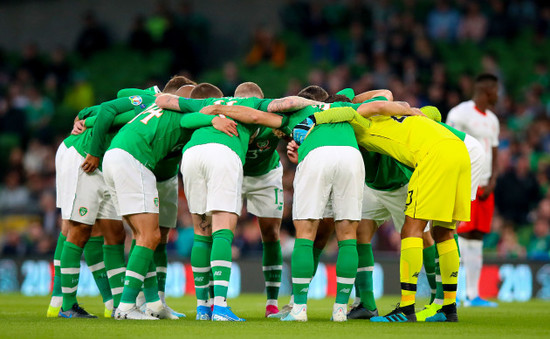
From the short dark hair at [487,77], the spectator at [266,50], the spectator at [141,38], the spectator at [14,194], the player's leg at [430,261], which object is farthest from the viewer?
the spectator at [141,38]

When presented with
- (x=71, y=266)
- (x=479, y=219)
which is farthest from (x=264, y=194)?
(x=479, y=219)

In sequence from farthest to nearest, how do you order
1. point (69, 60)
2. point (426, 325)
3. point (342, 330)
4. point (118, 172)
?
point (69, 60) < point (118, 172) < point (426, 325) < point (342, 330)

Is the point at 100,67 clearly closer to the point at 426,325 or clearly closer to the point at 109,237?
the point at 109,237

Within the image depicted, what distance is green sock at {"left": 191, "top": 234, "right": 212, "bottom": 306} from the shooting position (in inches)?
304

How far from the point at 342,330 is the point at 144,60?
15557 mm

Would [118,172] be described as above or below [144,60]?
below

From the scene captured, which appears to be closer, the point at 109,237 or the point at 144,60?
the point at 109,237

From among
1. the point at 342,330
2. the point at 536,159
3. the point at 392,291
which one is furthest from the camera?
the point at 536,159

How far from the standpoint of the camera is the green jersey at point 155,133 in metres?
7.73

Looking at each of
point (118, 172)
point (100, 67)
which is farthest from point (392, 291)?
point (100, 67)

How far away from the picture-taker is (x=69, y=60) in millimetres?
22047

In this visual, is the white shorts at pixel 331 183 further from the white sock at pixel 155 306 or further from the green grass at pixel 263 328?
the white sock at pixel 155 306

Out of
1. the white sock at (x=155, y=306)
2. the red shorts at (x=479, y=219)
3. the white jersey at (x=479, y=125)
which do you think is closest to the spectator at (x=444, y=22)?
the white jersey at (x=479, y=125)

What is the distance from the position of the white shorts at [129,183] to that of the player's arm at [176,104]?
24.1 inches
